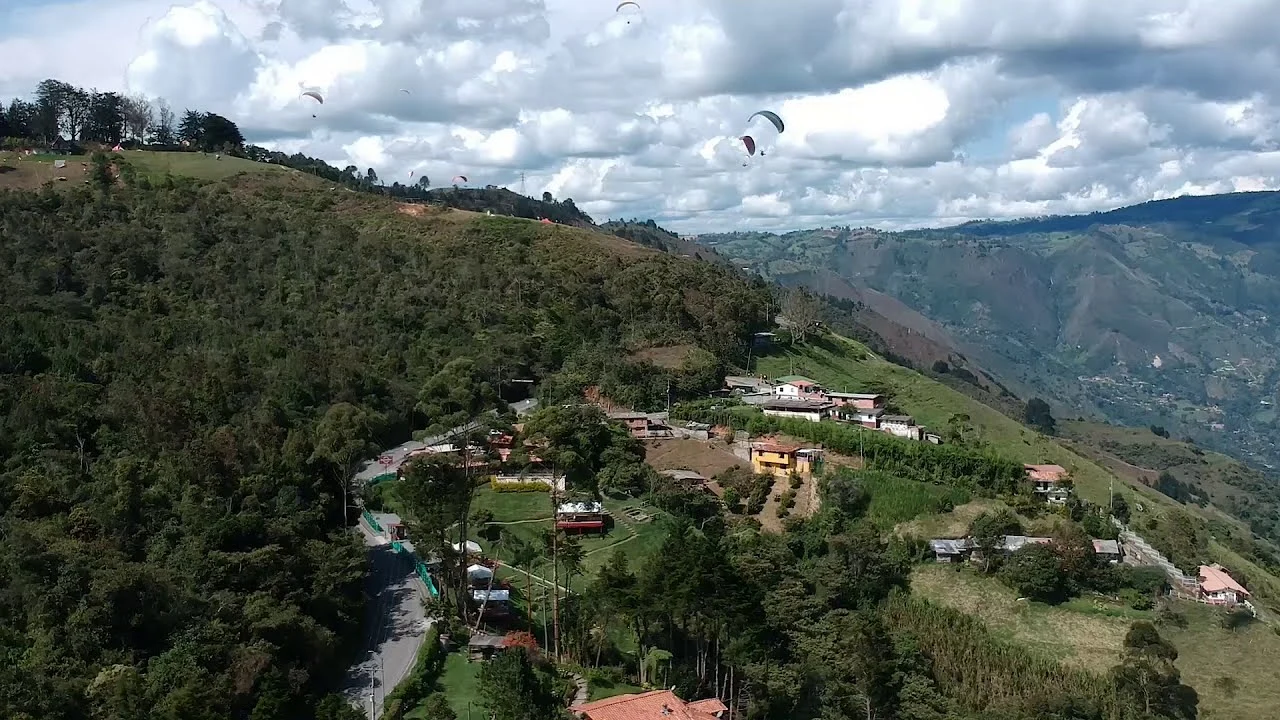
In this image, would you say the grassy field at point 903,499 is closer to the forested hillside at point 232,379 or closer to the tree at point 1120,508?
Result: the tree at point 1120,508

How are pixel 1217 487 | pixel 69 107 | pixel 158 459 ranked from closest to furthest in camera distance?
1. pixel 158 459
2. pixel 69 107
3. pixel 1217 487

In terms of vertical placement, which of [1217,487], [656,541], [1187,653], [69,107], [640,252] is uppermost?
[69,107]

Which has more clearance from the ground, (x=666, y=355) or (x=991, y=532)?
(x=666, y=355)

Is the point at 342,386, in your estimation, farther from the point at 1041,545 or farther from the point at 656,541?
the point at 1041,545

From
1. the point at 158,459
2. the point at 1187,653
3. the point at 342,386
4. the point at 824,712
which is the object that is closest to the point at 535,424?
the point at 342,386

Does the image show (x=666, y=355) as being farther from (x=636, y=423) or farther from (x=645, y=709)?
(x=645, y=709)

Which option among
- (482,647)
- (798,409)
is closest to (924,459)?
(798,409)

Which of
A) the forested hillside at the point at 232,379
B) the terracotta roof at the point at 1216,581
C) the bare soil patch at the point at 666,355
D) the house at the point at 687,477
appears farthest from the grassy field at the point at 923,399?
the house at the point at 687,477
